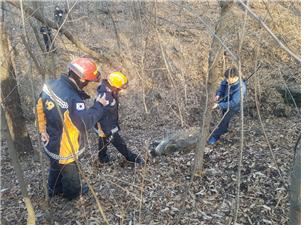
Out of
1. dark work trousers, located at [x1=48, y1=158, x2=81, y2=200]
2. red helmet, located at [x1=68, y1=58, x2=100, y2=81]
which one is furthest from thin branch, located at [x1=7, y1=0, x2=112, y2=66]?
dark work trousers, located at [x1=48, y1=158, x2=81, y2=200]

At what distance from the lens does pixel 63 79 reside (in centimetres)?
395

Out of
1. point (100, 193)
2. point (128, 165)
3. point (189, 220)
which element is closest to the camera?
point (189, 220)

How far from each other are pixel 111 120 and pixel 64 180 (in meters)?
1.14

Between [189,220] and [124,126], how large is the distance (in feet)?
12.0

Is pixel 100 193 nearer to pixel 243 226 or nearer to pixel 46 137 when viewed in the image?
pixel 46 137

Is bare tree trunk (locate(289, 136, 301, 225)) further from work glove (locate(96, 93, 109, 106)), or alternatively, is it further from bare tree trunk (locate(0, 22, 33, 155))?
bare tree trunk (locate(0, 22, 33, 155))

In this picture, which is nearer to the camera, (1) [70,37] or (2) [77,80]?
(2) [77,80]

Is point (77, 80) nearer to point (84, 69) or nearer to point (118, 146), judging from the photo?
point (84, 69)

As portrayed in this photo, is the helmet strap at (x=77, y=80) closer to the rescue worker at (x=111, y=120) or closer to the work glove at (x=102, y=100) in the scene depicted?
the work glove at (x=102, y=100)

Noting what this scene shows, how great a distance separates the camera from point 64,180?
162 inches

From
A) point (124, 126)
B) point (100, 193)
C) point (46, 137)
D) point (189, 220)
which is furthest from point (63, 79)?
point (124, 126)

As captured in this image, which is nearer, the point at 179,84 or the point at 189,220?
the point at 189,220

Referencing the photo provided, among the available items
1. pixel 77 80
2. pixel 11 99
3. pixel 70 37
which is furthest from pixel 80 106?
pixel 70 37

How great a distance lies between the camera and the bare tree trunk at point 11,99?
5191 mm
